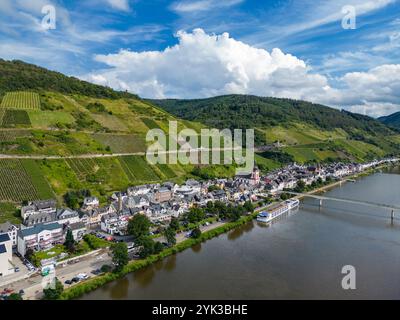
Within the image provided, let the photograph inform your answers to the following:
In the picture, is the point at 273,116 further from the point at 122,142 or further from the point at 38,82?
the point at 38,82

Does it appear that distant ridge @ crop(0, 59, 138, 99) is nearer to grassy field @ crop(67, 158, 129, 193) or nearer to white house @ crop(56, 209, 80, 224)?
grassy field @ crop(67, 158, 129, 193)

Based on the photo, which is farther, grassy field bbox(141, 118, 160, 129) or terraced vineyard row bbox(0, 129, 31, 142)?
grassy field bbox(141, 118, 160, 129)

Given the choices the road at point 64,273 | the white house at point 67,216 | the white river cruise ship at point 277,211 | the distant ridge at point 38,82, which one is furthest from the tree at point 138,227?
the distant ridge at point 38,82

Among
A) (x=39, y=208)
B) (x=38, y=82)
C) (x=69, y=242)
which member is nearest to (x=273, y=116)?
(x=38, y=82)

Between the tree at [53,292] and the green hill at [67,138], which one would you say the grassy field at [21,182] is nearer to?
the green hill at [67,138]
